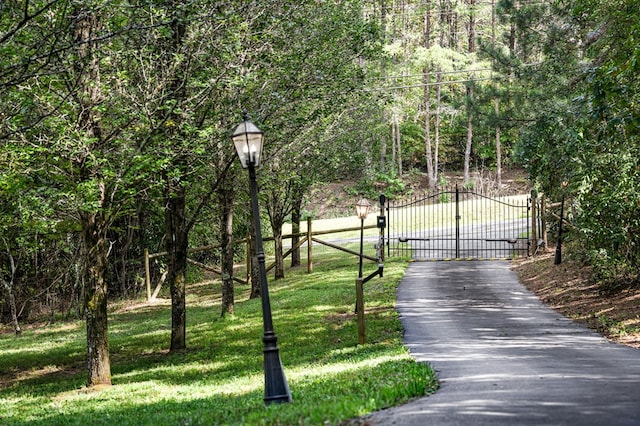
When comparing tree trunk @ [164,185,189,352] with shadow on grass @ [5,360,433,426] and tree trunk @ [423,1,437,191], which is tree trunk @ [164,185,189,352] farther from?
tree trunk @ [423,1,437,191]

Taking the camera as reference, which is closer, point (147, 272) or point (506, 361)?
point (506, 361)

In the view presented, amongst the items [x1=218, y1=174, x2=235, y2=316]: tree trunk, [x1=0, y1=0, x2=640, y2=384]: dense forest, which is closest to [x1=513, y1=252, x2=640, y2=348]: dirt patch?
[x1=0, y1=0, x2=640, y2=384]: dense forest

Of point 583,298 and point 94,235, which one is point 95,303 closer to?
point 94,235

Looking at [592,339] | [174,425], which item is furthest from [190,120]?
[592,339]

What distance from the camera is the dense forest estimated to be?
11367 mm

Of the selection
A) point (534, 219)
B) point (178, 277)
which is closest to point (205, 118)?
point (178, 277)

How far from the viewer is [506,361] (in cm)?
1037

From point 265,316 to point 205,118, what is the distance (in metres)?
6.55

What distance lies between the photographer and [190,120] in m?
13.5

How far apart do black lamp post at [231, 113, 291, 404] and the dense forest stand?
1.55m

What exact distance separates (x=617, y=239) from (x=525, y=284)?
547 cm

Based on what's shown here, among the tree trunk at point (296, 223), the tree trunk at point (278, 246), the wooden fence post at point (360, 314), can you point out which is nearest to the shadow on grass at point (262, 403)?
the wooden fence post at point (360, 314)

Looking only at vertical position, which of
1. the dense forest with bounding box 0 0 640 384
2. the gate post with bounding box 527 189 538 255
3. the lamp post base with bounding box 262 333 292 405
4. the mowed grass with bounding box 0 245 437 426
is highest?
the dense forest with bounding box 0 0 640 384

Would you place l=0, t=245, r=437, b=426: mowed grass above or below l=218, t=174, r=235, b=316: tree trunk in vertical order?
below
